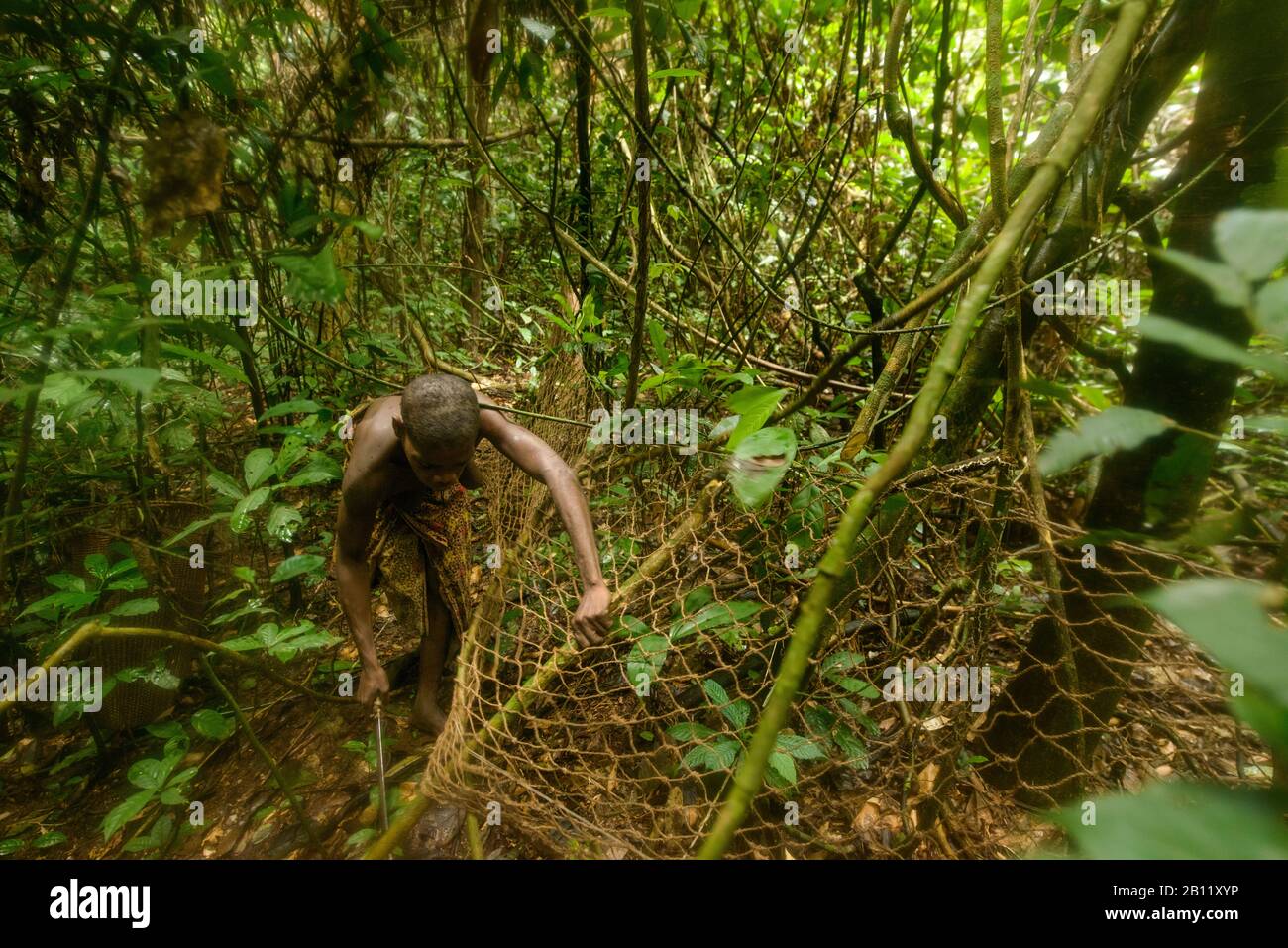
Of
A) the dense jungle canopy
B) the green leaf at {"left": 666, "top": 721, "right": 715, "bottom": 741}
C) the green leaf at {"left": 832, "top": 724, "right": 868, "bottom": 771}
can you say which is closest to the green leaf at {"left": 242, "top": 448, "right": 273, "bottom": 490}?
the dense jungle canopy

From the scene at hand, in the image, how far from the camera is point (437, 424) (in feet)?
4.82

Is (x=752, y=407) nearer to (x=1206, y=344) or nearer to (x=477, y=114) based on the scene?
(x=1206, y=344)

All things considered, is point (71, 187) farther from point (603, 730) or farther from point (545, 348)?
point (603, 730)

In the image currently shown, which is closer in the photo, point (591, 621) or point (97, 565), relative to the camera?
point (591, 621)

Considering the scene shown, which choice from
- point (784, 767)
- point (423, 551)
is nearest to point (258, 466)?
point (423, 551)

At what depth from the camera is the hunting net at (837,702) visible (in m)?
1.21

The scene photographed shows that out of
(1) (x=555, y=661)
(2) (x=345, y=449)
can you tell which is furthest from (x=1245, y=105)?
(2) (x=345, y=449)

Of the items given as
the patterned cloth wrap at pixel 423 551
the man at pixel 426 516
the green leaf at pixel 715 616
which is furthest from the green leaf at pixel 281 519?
the green leaf at pixel 715 616

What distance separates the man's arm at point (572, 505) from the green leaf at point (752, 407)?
0.60 m

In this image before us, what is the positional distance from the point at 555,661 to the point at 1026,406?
121 centimetres

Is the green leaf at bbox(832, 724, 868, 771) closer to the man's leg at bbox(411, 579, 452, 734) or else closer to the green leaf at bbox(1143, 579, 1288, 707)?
the green leaf at bbox(1143, 579, 1288, 707)

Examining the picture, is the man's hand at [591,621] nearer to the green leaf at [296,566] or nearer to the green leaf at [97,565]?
the green leaf at [296,566]

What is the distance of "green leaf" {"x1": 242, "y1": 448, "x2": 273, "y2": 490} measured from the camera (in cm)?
167

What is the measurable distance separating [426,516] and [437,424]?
23.8 inches
